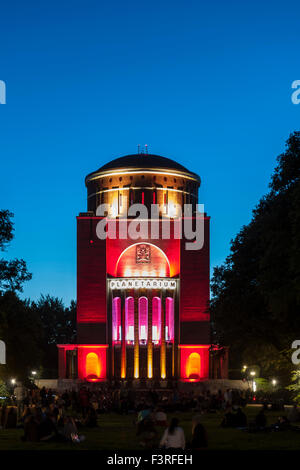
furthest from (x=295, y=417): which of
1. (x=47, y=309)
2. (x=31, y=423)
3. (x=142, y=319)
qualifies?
(x=47, y=309)

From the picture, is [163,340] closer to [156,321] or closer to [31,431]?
[156,321]

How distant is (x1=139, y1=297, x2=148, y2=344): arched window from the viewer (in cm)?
6538

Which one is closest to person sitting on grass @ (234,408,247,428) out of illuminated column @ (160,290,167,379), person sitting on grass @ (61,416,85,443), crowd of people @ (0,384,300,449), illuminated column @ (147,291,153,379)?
crowd of people @ (0,384,300,449)

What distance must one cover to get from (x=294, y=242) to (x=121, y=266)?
44522 millimetres

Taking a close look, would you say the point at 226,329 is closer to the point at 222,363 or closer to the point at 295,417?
the point at 295,417

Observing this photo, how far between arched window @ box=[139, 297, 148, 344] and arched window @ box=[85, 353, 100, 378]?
13.4ft

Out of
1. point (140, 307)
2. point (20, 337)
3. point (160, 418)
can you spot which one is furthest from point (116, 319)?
point (160, 418)

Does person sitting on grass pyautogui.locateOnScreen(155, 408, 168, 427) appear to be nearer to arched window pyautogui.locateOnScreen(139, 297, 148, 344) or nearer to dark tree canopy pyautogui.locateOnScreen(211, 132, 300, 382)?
dark tree canopy pyautogui.locateOnScreen(211, 132, 300, 382)

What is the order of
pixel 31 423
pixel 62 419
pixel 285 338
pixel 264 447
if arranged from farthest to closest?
pixel 285 338, pixel 62 419, pixel 31 423, pixel 264 447

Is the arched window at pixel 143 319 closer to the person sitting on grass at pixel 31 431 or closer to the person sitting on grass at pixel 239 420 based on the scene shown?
the person sitting on grass at pixel 239 420

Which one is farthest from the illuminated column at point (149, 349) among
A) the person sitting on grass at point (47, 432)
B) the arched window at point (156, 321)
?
the person sitting on grass at point (47, 432)

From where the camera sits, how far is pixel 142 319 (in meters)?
65.7

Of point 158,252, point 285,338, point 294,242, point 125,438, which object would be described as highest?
point 158,252

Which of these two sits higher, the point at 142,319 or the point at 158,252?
the point at 158,252
